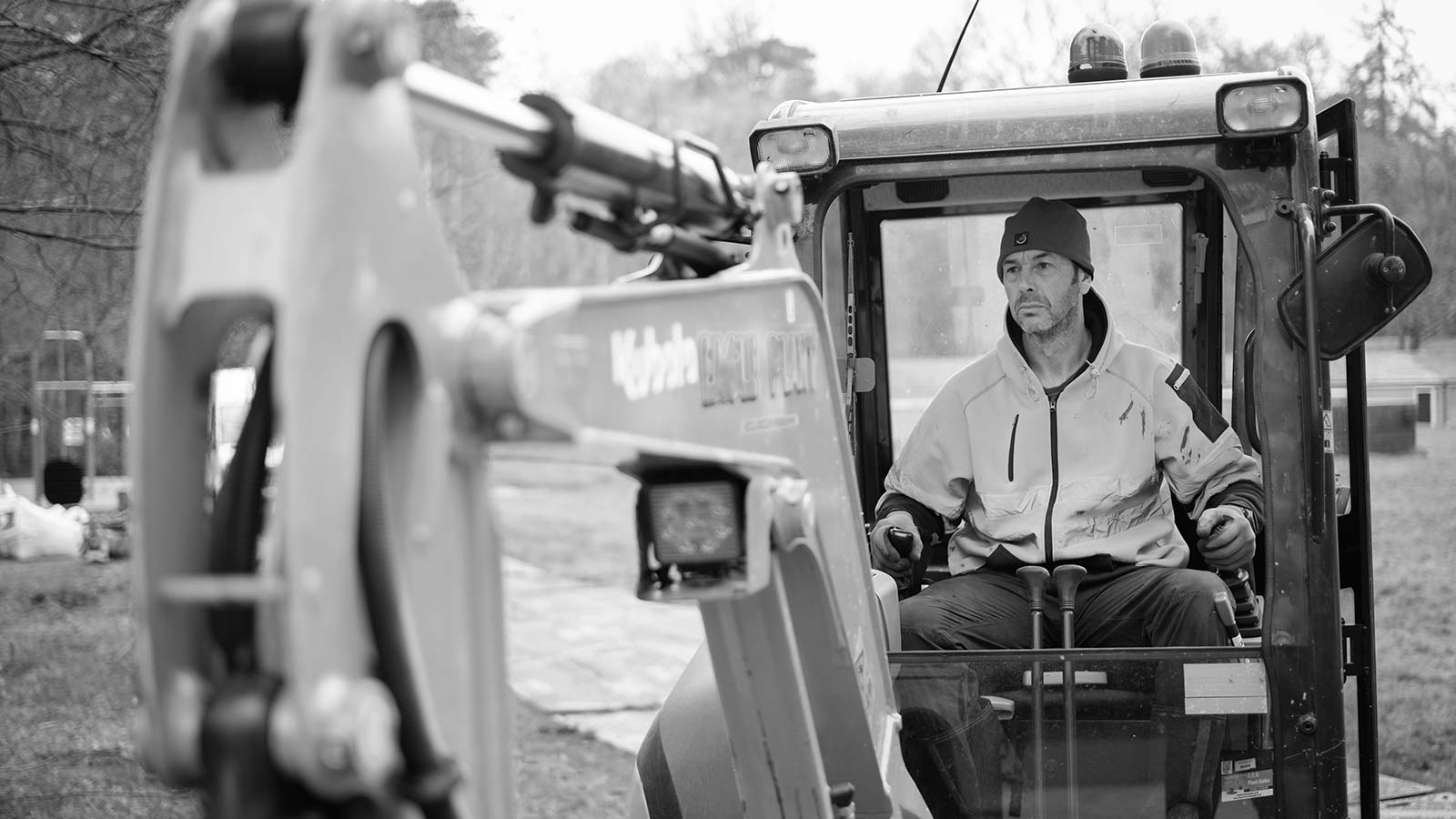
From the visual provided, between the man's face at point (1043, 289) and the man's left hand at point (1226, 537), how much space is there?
2.43ft

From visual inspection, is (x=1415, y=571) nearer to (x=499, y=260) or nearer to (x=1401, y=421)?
(x=1401, y=421)

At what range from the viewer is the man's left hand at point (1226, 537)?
3299 mm

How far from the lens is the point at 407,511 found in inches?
53.5

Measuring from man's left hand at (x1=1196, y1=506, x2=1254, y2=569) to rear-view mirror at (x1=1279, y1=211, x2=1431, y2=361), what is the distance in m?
0.43

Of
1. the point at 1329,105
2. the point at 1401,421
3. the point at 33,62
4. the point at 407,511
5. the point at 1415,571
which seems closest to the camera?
the point at 407,511

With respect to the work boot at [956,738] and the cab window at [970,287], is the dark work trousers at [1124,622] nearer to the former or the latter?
the work boot at [956,738]

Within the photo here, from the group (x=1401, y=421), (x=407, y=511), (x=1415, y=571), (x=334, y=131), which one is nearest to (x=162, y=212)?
(x=334, y=131)

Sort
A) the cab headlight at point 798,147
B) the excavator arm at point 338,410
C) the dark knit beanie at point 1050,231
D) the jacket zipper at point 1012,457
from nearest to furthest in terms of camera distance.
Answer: the excavator arm at point 338,410, the cab headlight at point 798,147, the jacket zipper at point 1012,457, the dark knit beanie at point 1050,231

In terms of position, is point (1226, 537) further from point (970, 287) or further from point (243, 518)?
point (243, 518)

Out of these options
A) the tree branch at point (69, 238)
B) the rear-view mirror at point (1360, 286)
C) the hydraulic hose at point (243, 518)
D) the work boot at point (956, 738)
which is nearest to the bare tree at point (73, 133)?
the tree branch at point (69, 238)

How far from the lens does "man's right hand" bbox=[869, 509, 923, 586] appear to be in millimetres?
3557

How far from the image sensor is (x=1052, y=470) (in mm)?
3688

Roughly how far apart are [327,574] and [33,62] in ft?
11.8

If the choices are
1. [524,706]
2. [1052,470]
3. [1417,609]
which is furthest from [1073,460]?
[1417,609]
